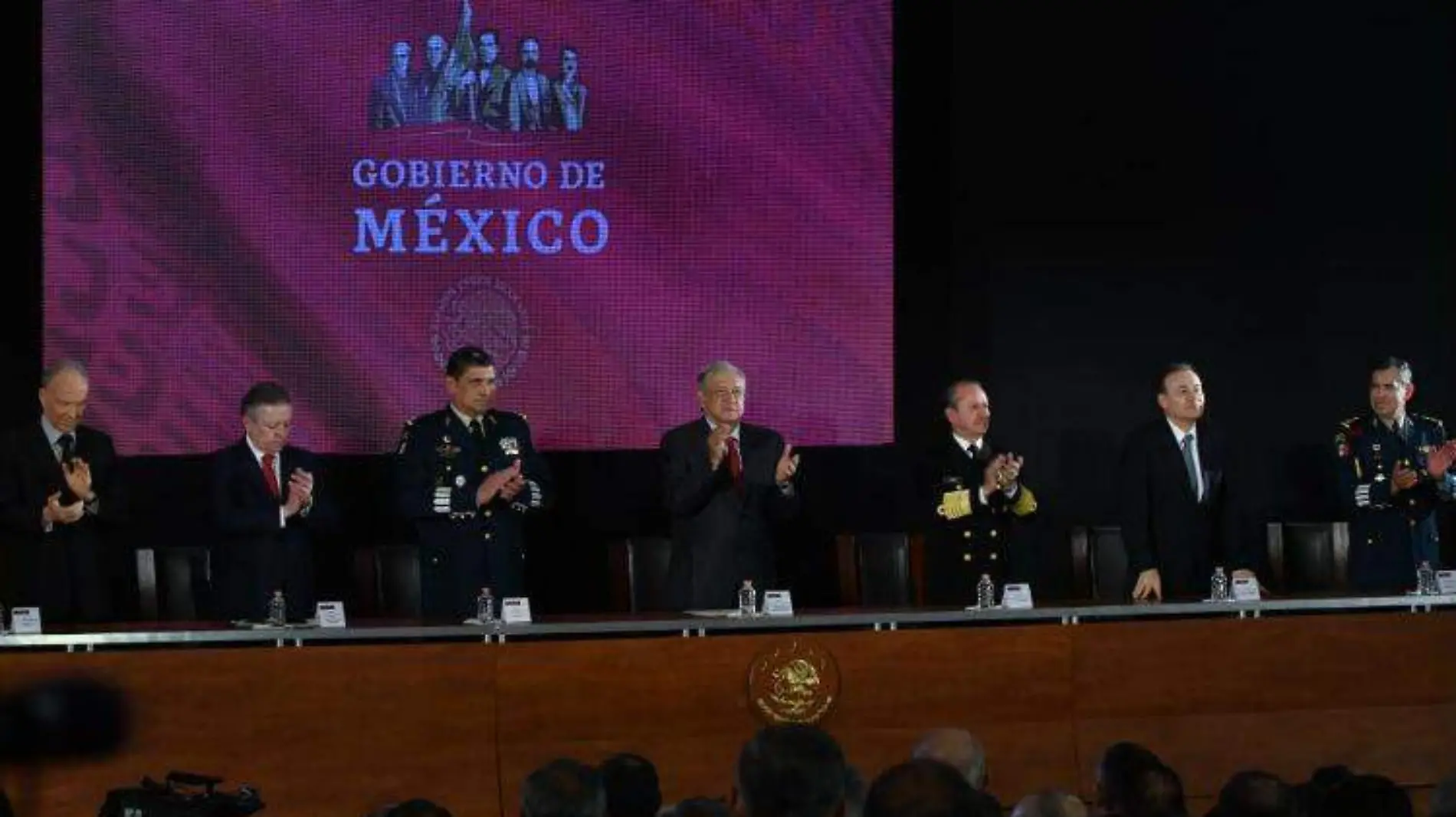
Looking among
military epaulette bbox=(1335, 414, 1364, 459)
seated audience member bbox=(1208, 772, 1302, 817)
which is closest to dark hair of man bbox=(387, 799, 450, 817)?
seated audience member bbox=(1208, 772, 1302, 817)

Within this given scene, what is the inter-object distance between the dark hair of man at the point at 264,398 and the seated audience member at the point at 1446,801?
4500 millimetres

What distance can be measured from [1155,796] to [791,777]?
1.99ft

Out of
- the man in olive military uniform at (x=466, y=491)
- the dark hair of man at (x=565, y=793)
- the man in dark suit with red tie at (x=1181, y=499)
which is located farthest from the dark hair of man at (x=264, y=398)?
the dark hair of man at (x=565, y=793)

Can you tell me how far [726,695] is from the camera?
6816 mm

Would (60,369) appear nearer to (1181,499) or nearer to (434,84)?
(434,84)

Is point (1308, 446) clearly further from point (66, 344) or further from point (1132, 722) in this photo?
point (66, 344)

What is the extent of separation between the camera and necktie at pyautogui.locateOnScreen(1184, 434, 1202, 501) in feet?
25.5

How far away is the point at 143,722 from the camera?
6.50 meters

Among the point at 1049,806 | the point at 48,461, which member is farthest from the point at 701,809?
the point at 48,461

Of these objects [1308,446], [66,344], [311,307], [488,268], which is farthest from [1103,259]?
[66,344]

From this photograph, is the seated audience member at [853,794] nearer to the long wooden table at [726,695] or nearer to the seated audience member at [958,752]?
the seated audience member at [958,752]

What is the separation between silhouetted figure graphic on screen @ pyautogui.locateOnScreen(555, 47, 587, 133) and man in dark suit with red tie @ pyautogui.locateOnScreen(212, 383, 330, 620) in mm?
1976

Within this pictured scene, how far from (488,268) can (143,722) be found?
277 cm

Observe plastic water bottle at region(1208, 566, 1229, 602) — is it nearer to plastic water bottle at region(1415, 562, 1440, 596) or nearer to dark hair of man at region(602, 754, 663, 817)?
plastic water bottle at region(1415, 562, 1440, 596)
